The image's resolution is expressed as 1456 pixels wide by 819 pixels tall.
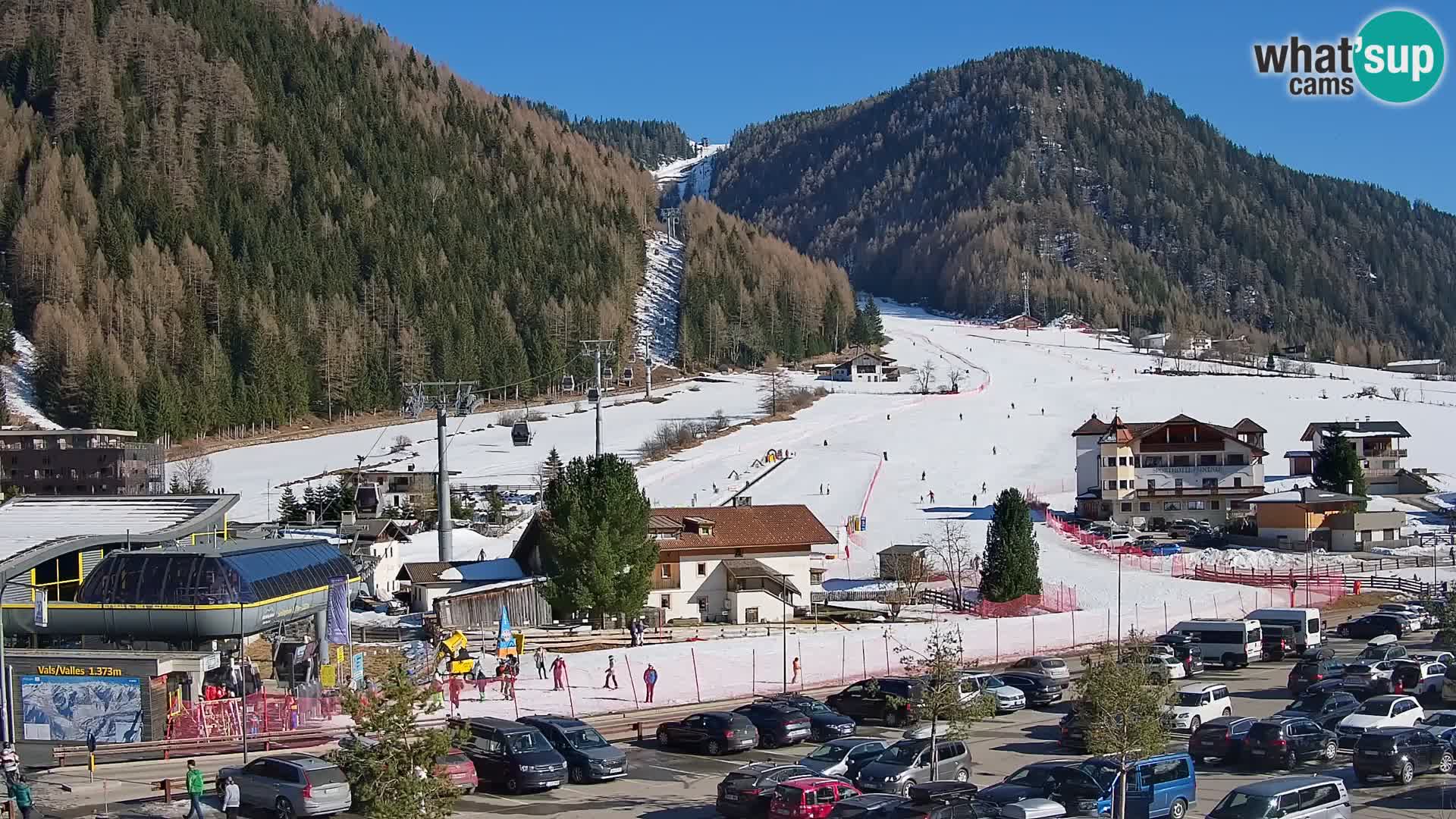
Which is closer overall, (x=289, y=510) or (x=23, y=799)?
(x=23, y=799)

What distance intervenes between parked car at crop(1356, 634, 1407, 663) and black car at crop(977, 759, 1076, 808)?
16.8 metres

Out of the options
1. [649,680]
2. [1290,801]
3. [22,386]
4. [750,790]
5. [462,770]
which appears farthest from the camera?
[22,386]

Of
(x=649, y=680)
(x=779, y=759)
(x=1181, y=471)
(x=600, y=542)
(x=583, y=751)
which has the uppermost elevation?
(x=1181, y=471)

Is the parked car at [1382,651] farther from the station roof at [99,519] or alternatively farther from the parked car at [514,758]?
the station roof at [99,519]

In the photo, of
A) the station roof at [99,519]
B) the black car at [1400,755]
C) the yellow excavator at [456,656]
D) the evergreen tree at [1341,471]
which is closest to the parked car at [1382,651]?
the black car at [1400,755]

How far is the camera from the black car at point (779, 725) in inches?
1067

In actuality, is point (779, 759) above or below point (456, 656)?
below

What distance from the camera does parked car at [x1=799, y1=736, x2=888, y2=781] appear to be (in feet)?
76.1

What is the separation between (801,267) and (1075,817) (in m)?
169

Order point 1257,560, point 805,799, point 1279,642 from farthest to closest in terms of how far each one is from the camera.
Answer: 1. point 1257,560
2. point 1279,642
3. point 805,799

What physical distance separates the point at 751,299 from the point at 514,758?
150924 millimetres

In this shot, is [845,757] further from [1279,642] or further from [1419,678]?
[1279,642]

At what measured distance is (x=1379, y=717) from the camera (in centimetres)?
2630

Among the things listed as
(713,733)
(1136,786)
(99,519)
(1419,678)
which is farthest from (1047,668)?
(99,519)
